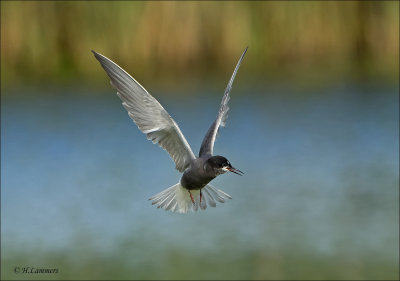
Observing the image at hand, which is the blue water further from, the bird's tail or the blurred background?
the bird's tail

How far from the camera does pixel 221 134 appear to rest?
8.08m

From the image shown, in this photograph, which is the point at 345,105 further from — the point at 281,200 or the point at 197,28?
the point at 281,200

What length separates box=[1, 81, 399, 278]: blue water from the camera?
6.40m

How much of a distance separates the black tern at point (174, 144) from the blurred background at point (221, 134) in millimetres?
2250

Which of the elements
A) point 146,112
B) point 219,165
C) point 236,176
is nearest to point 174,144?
point 146,112

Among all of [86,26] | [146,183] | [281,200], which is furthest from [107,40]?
[281,200]

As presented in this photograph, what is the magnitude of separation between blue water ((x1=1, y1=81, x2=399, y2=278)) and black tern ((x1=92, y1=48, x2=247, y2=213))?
240cm

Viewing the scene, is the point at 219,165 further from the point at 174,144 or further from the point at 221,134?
the point at 221,134

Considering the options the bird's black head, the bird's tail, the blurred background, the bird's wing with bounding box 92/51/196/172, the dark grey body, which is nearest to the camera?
the bird's black head

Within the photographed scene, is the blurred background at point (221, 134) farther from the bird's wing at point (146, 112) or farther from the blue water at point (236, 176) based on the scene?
the bird's wing at point (146, 112)

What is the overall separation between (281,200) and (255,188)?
1.17 ft

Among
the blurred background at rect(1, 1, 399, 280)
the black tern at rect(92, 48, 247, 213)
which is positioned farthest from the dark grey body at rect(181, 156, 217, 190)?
the blurred background at rect(1, 1, 399, 280)

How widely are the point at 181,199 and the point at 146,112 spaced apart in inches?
18.4

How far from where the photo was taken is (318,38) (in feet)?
32.0
